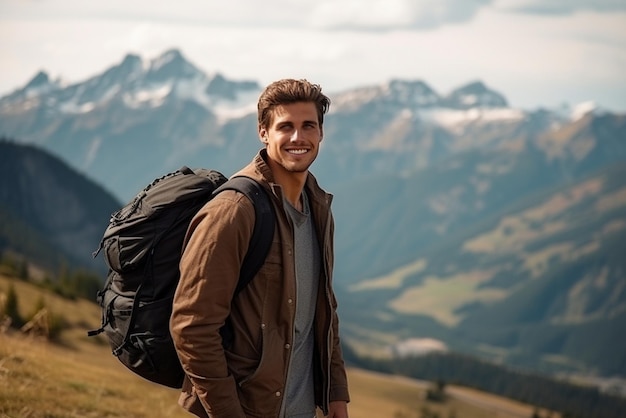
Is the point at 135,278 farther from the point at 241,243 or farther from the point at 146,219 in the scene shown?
the point at 241,243

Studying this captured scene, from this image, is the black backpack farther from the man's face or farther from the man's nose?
the man's nose

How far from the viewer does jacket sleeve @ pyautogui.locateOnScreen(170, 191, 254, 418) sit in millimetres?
7520

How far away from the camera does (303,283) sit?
336 inches

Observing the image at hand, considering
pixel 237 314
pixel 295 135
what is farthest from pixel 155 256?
pixel 295 135

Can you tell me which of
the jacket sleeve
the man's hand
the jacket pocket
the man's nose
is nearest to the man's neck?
the man's nose

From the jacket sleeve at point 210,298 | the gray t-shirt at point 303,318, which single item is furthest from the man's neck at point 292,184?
the jacket sleeve at point 210,298

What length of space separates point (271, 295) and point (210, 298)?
2.29ft

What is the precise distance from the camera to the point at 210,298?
A: 24.7ft

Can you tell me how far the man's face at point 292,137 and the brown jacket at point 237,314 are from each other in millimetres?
194

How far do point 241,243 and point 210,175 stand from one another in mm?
966

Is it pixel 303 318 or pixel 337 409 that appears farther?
pixel 337 409

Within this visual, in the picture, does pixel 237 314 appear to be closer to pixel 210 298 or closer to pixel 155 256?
pixel 210 298

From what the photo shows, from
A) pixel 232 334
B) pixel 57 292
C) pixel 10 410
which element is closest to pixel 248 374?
pixel 232 334

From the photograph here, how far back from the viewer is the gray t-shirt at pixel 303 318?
332 inches
